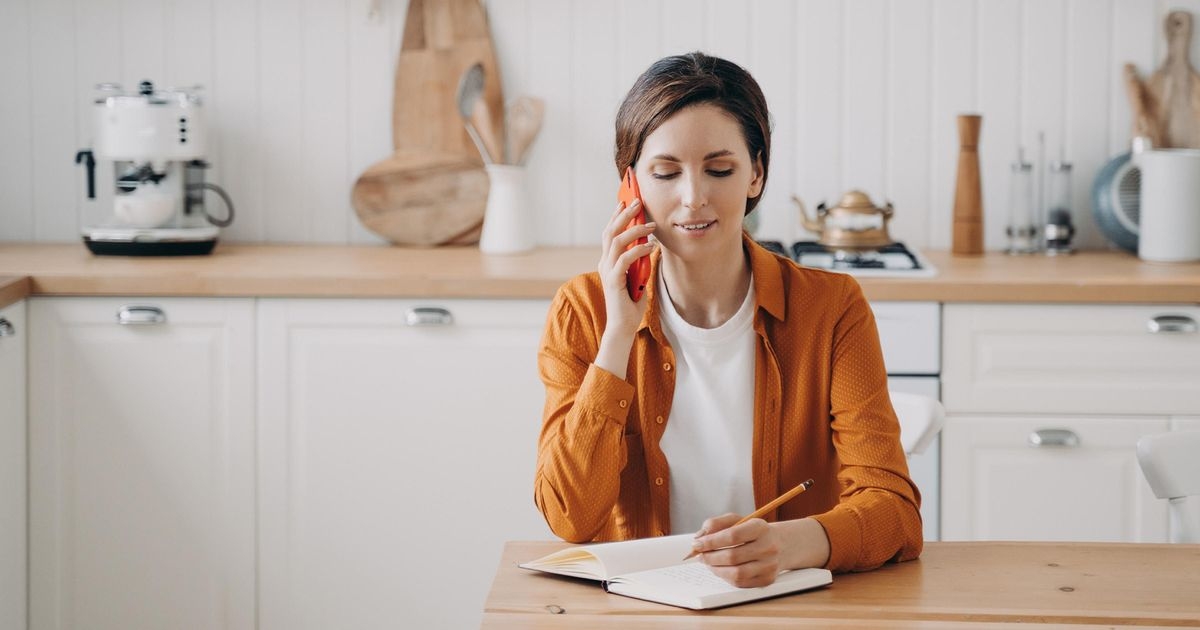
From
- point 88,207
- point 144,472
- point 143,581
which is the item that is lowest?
point 143,581

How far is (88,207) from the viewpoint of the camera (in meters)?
3.34

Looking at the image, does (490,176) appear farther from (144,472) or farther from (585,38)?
(144,472)

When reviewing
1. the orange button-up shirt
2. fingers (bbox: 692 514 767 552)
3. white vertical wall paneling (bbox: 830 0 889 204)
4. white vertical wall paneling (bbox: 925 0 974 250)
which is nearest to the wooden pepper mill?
white vertical wall paneling (bbox: 925 0 974 250)

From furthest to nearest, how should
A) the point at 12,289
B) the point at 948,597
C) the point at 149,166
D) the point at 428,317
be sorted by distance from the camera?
the point at 149,166, the point at 428,317, the point at 12,289, the point at 948,597

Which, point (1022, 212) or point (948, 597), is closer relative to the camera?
point (948, 597)

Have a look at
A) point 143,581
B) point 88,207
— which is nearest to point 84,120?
point 88,207

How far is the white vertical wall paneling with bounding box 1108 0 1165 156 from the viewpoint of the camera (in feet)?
10.5

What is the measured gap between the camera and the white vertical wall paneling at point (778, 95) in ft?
10.7

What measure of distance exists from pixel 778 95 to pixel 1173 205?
35.2 inches

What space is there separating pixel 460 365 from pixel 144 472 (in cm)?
66

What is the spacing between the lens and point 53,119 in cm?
332

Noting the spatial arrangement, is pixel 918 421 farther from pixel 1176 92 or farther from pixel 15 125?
pixel 15 125

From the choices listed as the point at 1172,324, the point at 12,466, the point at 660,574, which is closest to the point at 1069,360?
the point at 1172,324

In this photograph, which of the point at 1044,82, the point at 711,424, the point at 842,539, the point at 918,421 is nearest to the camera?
the point at 842,539
